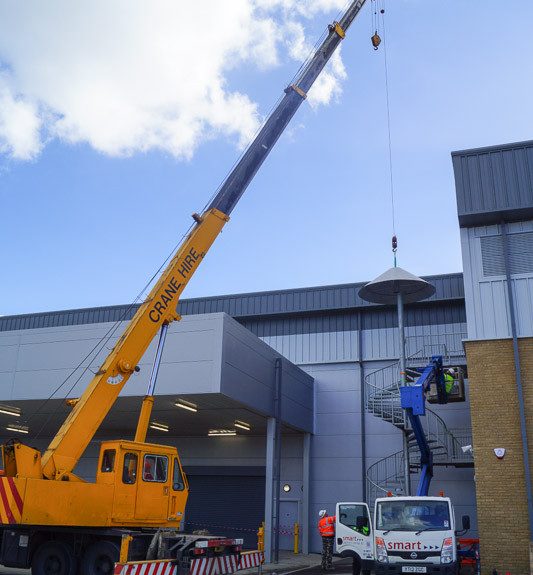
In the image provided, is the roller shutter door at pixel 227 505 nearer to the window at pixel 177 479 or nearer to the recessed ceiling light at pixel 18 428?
the recessed ceiling light at pixel 18 428

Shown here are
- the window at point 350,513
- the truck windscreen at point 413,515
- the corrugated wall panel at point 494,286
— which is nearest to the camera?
the truck windscreen at point 413,515

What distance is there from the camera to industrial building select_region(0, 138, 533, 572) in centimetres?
1809

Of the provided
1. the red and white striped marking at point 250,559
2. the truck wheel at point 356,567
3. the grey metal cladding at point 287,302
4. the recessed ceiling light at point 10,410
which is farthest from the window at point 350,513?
the recessed ceiling light at point 10,410

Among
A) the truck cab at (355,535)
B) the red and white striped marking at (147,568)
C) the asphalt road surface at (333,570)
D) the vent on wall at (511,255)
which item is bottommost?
the asphalt road surface at (333,570)

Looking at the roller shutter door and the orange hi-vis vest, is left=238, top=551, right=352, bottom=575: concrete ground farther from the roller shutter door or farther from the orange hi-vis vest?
the roller shutter door

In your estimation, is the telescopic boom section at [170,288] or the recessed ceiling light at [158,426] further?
the recessed ceiling light at [158,426]

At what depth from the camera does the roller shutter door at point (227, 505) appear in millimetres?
27766

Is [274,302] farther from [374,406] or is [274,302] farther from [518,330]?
[518,330]

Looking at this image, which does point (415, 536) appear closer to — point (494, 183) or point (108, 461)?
point (108, 461)

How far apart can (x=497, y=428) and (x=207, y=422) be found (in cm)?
1182

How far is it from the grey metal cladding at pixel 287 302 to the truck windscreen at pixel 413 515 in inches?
549

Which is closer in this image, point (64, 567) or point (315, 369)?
point (64, 567)

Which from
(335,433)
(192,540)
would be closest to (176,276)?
(192,540)

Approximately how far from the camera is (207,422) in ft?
83.3
